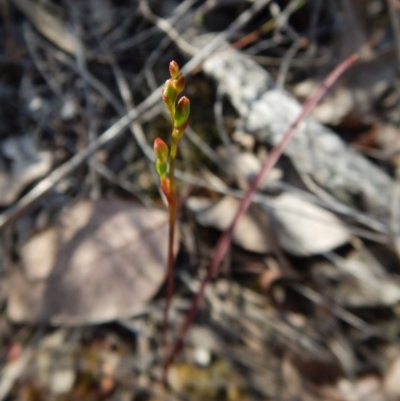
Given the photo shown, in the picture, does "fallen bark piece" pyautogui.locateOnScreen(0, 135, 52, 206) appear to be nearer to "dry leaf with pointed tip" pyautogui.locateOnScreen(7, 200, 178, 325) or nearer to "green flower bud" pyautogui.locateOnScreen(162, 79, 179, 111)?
"dry leaf with pointed tip" pyautogui.locateOnScreen(7, 200, 178, 325)

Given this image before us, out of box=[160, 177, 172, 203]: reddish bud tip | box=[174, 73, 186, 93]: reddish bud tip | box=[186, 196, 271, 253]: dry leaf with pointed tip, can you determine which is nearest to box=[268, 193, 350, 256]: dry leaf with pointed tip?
box=[186, 196, 271, 253]: dry leaf with pointed tip

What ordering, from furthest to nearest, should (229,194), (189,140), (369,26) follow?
(369,26) → (189,140) → (229,194)

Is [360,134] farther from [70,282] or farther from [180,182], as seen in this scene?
[70,282]

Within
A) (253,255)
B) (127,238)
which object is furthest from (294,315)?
(127,238)

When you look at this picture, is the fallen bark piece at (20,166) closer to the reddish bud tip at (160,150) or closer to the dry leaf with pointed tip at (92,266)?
the dry leaf with pointed tip at (92,266)

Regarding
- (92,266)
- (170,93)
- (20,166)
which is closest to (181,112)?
(170,93)

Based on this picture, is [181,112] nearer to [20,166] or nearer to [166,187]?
[166,187]
